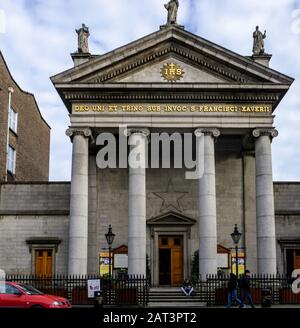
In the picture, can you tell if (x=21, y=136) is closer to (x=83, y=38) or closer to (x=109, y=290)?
(x=83, y=38)

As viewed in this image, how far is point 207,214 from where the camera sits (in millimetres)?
31016

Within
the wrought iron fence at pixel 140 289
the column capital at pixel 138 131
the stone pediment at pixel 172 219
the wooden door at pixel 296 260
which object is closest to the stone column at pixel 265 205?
the wrought iron fence at pixel 140 289

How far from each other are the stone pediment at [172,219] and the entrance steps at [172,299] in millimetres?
5523

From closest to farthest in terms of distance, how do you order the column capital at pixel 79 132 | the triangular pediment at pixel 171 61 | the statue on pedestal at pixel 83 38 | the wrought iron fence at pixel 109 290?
the wrought iron fence at pixel 109 290, the column capital at pixel 79 132, the triangular pediment at pixel 171 61, the statue on pedestal at pixel 83 38

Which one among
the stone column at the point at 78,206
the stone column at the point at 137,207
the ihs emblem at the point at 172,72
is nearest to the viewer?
the stone column at the point at 137,207

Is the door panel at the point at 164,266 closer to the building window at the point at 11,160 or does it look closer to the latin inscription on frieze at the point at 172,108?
the latin inscription on frieze at the point at 172,108

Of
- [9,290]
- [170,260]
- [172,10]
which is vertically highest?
[172,10]

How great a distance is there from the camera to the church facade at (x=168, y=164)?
31.2 meters

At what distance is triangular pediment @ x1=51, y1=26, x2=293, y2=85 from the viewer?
31.9 m

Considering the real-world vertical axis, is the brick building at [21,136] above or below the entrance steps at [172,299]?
above

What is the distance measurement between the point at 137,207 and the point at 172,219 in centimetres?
506

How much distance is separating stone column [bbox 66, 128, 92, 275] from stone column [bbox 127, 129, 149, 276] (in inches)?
97.6

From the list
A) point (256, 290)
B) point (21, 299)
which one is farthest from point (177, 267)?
point (21, 299)

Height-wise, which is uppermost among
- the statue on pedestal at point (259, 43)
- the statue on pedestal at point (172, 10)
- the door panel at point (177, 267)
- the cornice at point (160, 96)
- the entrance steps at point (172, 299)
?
the statue on pedestal at point (172, 10)
